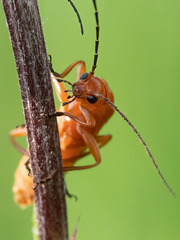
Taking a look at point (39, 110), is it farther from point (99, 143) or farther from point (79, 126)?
point (99, 143)

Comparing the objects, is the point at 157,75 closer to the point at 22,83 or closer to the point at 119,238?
the point at 119,238

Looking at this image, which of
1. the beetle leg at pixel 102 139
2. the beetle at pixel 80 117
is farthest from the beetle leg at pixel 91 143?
the beetle leg at pixel 102 139

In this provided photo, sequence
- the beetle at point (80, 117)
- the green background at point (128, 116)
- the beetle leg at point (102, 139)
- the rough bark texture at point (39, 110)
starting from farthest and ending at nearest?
1. the green background at point (128, 116)
2. the beetle leg at point (102, 139)
3. the beetle at point (80, 117)
4. the rough bark texture at point (39, 110)

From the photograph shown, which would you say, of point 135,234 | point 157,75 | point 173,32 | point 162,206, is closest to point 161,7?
point 173,32

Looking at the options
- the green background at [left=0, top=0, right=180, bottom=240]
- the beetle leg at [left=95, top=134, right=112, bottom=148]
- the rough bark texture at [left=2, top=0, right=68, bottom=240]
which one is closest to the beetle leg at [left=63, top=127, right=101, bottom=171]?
the beetle leg at [left=95, top=134, right=112, bottom=148]

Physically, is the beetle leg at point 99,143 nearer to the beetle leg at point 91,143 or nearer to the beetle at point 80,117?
the beetle at point 80,117

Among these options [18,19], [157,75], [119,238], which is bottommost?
[119,238]
